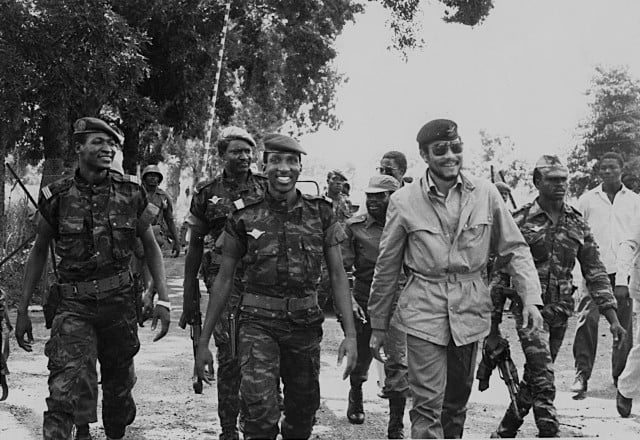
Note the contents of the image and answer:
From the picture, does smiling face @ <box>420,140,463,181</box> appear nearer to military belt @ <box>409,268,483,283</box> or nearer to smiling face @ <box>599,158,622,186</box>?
military belt @ <box>409,268,483,283</box>

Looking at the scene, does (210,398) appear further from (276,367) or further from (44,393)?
(276,367)

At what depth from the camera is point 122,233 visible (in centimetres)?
532

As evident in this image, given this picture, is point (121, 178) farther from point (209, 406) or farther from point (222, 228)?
point (209, 406)

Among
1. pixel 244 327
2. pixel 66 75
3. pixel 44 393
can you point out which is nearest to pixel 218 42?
pixel 66 75

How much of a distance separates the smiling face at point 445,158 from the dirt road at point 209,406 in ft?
8.18

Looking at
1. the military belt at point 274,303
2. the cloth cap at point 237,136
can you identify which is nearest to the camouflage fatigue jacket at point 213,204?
the cloth cap at point 237,136

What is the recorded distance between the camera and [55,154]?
15445 mm

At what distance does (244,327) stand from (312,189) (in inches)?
88.9

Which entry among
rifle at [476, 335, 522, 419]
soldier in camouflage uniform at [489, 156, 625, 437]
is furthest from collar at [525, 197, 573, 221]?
rifle at [476, 335, 522, 419]

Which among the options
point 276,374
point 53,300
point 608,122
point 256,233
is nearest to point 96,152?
point 53,300

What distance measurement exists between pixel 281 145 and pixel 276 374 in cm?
130

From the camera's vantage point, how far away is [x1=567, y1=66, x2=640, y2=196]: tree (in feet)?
99.2

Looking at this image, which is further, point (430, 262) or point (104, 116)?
point (104, 116)

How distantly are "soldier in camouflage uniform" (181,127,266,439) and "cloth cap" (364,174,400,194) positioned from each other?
97 cm
